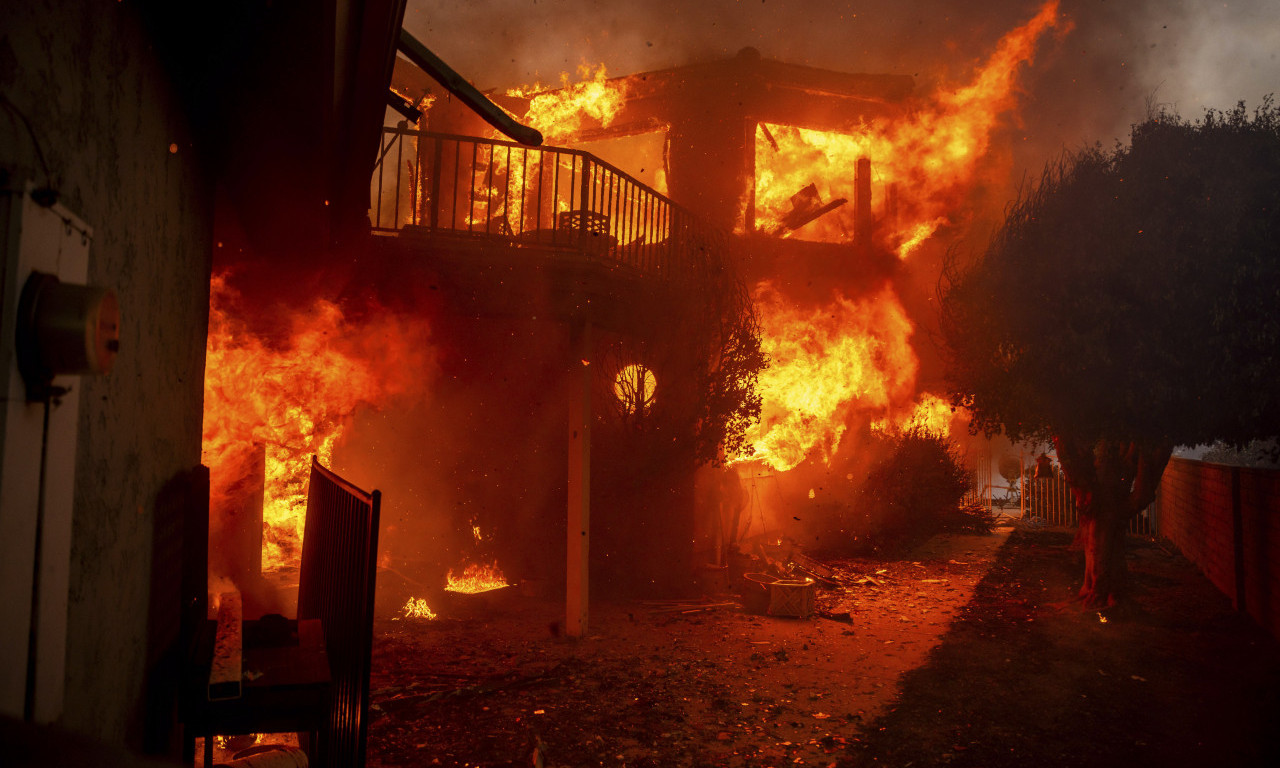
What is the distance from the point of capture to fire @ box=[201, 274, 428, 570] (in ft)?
23.6

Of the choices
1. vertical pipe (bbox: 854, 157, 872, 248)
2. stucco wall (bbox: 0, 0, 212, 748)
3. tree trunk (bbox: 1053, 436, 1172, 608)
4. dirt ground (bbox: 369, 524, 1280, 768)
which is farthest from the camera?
vertical pipe (bbox: 854, 157, 872, 248)

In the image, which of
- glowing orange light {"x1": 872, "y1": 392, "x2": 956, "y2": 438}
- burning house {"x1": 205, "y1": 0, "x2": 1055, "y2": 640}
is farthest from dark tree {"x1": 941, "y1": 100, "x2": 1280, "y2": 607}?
glowing orange light {"x1": 872, "y1": 392, "x2": 956, "y2": 438}

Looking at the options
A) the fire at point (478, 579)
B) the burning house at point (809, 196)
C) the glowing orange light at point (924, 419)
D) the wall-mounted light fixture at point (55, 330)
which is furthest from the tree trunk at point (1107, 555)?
the wall-mounted light fixture at point (55, 330)

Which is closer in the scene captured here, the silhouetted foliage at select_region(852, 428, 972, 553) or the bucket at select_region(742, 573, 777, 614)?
the bucket at select_region(742, 573, 777, 614)

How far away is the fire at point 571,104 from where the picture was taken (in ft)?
62.6

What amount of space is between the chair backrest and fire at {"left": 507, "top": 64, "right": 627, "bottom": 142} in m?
16.5

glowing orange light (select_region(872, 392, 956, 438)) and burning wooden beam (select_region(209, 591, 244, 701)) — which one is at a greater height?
glowing orange light (select_region(872, 392, 956, 438))

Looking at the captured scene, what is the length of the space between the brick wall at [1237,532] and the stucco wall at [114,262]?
11.6 meters

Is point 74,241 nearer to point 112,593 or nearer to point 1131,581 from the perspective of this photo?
point 112,593

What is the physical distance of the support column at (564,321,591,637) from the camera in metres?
9.52

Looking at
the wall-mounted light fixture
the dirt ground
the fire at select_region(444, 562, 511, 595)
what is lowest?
the dirt ground

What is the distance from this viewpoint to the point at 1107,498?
416 inches

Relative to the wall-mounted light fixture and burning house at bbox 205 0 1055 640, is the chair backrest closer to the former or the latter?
the wall-mounted light fixture

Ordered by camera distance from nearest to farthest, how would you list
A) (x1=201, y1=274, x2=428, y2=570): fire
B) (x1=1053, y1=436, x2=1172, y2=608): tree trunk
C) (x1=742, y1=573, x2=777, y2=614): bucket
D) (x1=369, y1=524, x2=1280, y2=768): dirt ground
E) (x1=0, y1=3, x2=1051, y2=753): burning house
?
(x1=0, y1=3, x2=1051, y2=753): burning house → (x1=369, y1=524, x2=1280, y2=768): dirt ground → (x1=201, y1=274, x2=428, y2=570): fire → (x1=1053, y1=436, x2=1172, y2=608): tree trunk → (x1=742, y1=573, x2=777, y2=614): bucket
